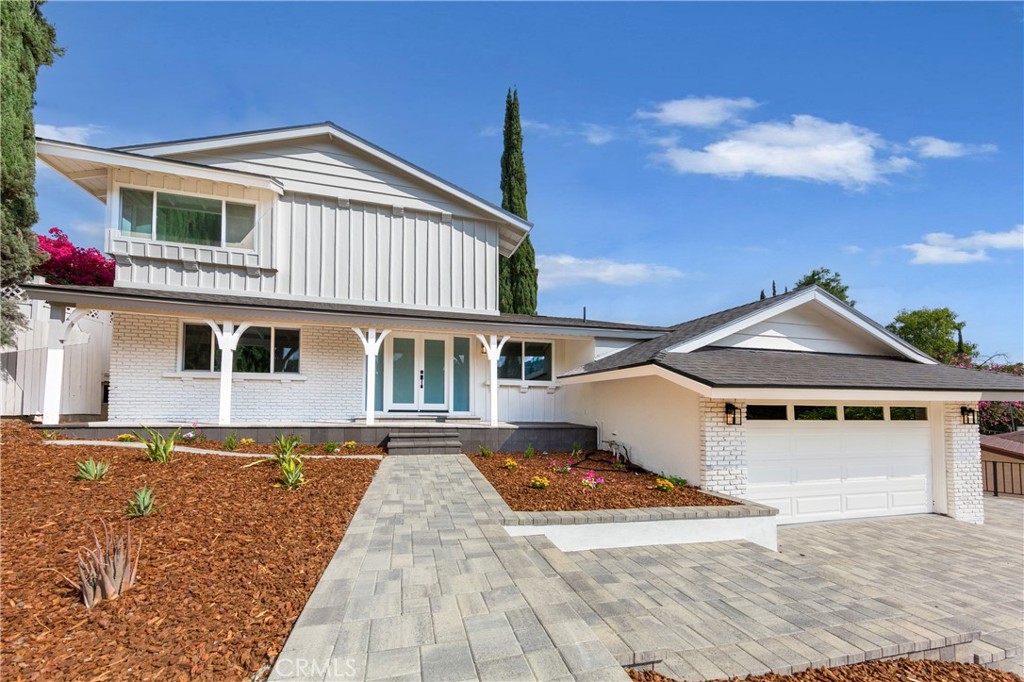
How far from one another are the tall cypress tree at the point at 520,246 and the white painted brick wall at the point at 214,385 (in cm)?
1086

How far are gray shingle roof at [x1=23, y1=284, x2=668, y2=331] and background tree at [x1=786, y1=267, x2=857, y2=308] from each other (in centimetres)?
1967

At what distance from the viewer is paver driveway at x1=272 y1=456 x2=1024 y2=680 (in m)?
2.24

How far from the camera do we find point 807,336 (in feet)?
30.2

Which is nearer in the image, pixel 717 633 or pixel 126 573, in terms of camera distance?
pixel 126 573

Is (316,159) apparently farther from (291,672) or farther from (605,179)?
(291,672)

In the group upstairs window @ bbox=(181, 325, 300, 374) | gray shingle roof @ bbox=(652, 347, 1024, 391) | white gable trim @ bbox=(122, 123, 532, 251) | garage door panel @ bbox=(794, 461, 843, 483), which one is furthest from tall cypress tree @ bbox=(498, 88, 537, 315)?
garage door panel @ bbox=(794, 461, 843, 483)

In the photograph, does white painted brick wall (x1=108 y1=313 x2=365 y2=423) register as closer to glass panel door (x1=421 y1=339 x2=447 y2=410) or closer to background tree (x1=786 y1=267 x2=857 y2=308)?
glass panel door (x1=421 y1=339 x2=447 y2=410)

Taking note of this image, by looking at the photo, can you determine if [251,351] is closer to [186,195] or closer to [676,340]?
[186,195]

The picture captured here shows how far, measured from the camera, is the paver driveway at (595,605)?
2.24 meters

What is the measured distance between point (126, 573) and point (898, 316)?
91.2 feet

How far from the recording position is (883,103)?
1050 cm

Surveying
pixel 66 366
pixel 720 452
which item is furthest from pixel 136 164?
pixel 720 452

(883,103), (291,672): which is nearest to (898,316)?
(883,103)

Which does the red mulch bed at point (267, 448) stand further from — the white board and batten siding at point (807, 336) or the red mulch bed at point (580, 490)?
the white board and batten siding at point (807, 336)
